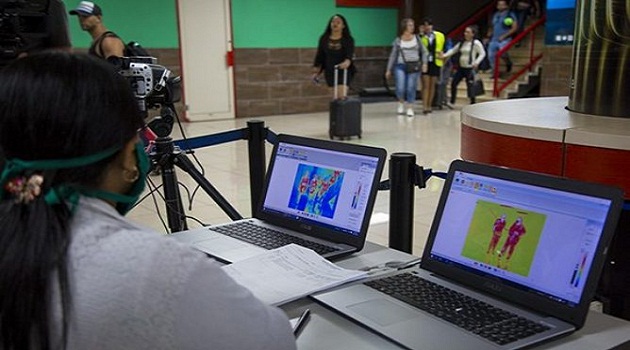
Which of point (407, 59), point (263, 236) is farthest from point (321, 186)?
point (407, 59)

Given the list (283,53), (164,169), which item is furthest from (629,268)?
(283,53)

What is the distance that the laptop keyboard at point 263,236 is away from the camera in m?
1.63

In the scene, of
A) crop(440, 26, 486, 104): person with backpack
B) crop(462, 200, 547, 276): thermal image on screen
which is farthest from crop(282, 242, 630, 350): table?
crop(440, 26, 486, 104): person with backpack

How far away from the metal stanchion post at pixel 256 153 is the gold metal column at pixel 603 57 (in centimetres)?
135

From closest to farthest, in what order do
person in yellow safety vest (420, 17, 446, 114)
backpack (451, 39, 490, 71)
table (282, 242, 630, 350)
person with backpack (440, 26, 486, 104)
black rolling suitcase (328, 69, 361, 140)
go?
table (282, 242, 630, 350), black rolling suitcase (328, 69, 361, 140), person in yellow safety vest (420, 17, 446, 114), person with backpack (440, 26, 486, 104), backpack (451, 39, 490, 71)

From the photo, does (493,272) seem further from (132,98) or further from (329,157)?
(132,98)

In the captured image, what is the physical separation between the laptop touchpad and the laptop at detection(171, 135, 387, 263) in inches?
11.9

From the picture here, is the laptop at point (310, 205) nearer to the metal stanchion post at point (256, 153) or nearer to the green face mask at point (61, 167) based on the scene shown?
the metal stanchion post at point (256, 153)

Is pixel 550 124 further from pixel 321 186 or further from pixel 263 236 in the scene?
pixel 263 236

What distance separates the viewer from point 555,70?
8.01m

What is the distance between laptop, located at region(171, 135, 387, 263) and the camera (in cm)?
159

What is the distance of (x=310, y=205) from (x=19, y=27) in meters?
1.25

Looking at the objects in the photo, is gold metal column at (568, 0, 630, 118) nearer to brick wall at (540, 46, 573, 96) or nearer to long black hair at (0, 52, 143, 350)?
long black hair at (0, 52, 143, 350)

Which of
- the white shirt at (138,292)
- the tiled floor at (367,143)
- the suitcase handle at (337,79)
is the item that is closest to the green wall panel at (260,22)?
the tiled floor at (367,143)
